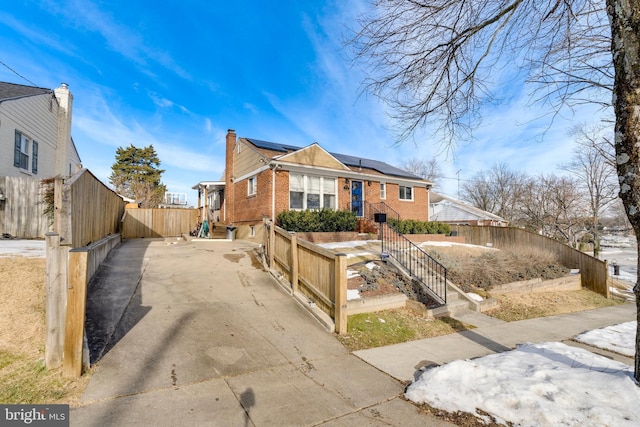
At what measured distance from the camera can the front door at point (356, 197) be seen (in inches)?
659

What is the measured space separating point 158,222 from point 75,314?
16705 mm

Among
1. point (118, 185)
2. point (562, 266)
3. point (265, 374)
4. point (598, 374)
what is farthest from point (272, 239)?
point (118, 185)

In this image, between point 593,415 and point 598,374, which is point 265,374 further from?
point 598,374

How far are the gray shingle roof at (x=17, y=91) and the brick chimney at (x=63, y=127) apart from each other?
118 cm

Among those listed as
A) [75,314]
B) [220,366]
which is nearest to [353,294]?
[220,366]

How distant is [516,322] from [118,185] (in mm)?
41595

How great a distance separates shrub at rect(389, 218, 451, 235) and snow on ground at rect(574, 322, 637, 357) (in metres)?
9.33

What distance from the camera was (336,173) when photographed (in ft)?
52.0

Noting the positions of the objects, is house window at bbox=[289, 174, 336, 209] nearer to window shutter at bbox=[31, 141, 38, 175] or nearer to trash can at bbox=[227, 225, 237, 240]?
trash can at bbox=[227, 225, 237, 240]

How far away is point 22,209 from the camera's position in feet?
31.2

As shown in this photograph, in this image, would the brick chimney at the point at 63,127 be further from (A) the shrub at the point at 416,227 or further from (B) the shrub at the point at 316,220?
(A) the shrub at the point at 416,227

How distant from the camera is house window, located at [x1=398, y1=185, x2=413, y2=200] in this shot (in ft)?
63.3

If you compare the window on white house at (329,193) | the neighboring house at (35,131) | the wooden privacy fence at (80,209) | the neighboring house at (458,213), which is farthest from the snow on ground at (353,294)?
the neighboring house at (458,213)

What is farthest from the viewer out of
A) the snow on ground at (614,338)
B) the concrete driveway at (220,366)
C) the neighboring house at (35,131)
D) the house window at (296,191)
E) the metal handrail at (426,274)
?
the house window at (296,191)
